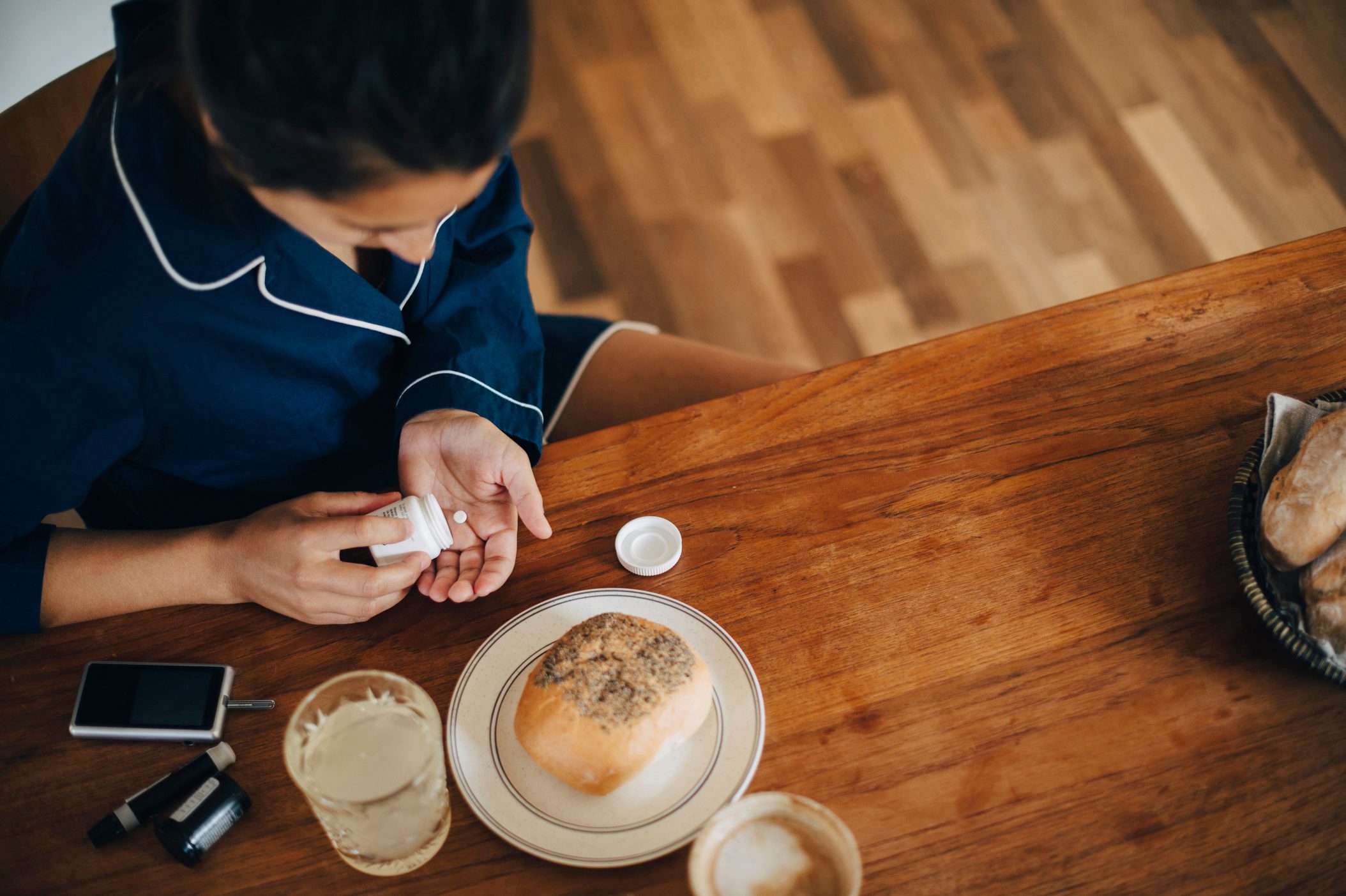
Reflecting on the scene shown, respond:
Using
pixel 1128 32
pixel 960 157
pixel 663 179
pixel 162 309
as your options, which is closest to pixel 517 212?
pixel 162 309

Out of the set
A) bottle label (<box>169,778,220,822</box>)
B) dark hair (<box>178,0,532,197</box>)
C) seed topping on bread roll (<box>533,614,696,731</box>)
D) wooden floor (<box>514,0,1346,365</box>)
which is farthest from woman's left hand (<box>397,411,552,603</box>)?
wooden floor (<box>514,0,1346,365</box>)

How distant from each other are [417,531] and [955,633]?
49 centimetres

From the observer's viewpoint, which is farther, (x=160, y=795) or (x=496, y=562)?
(x=496, y=562)

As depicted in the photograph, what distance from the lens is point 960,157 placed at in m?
2.36

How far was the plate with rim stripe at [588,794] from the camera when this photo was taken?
0.72 meters

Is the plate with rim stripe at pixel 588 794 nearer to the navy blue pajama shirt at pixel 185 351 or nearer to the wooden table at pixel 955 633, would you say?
the wooden table at pixel 955 633

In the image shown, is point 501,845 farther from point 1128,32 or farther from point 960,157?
point 1128,32

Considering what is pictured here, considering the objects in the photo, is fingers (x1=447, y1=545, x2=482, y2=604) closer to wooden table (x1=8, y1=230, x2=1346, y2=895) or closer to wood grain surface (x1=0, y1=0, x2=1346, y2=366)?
wooden table (x1=8, y1=230, x2=1346, y2=895)

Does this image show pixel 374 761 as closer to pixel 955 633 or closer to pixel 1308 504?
pixel 955 633

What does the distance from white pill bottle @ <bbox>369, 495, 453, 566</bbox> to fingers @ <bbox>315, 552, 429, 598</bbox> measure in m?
0.02

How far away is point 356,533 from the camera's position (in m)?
0.82

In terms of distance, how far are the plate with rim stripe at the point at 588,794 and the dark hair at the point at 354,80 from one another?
0.41 metres

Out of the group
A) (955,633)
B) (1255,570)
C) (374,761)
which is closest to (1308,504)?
(1255,570)

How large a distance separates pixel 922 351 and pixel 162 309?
29.1 inches
